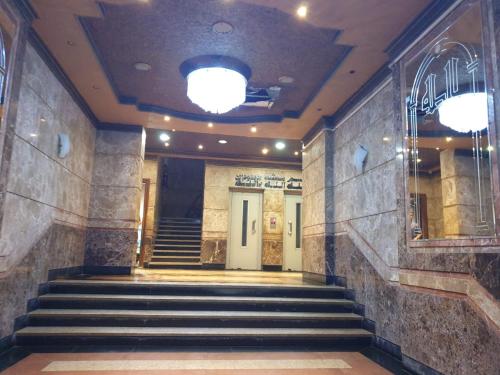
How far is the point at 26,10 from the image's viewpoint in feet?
13.0

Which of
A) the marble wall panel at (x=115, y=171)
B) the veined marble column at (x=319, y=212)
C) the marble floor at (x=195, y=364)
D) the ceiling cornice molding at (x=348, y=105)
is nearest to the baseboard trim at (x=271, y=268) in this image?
the veined marble column at (x=319, y=212)

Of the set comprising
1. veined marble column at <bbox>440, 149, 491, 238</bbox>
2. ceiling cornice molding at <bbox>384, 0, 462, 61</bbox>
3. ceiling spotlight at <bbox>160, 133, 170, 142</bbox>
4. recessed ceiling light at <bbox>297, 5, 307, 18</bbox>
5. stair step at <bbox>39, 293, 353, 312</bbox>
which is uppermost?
ceiling spotlight at <bbox>160, 133, 170, 142</bbox>

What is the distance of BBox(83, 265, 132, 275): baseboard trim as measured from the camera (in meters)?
7.20

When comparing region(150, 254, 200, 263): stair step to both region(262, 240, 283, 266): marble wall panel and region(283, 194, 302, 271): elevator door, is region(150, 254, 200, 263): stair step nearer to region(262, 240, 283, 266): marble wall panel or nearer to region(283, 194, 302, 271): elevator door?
region(262, 240, 283, 266): marble wall panel

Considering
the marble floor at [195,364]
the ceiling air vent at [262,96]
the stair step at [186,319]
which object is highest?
the ceiling air vent at [262,96]

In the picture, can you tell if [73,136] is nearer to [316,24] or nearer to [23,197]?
[23,197]

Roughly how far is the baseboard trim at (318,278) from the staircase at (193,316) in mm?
593

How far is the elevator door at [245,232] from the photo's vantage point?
1149cm

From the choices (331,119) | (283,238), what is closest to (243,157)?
(283,238)

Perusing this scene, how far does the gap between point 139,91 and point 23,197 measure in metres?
2.64

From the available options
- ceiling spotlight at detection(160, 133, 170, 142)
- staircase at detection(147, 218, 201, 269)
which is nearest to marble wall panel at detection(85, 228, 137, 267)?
ceiling spotlight at detection(160, 133, 170, 142)

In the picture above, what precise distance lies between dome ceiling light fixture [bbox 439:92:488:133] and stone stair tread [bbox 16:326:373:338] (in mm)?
2791

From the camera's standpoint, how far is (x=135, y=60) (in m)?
5.32

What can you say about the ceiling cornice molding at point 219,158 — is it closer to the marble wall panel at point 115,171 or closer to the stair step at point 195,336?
the marble wall panel at point 115,171
